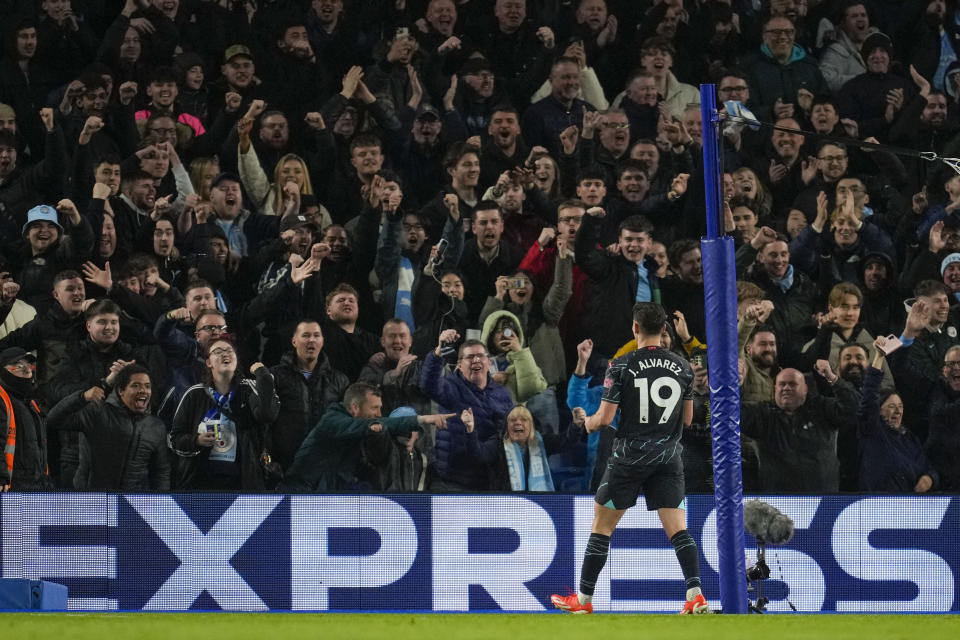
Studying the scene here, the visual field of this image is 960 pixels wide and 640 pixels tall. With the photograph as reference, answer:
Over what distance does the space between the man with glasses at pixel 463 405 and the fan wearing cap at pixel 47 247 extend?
320 centimetres

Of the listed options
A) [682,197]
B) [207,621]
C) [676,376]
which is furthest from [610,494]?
[682,197]

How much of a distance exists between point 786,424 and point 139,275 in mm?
5444

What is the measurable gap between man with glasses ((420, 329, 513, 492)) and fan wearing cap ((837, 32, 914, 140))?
4.97 meters

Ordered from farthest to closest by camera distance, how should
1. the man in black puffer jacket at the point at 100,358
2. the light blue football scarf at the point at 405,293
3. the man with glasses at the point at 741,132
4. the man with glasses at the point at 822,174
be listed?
the man with glasses at the point at 741,132 → the man with glasses at the point at 822,174 → the light blue football scarf at the point at 405,293 → the man in black puffer jacket at the point at 100,358

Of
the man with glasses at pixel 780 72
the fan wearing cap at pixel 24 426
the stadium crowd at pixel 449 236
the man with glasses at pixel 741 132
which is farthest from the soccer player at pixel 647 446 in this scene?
the man with glasses at pixel 780 72

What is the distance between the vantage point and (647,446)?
28.7 feet

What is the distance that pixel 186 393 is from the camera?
36.2ft

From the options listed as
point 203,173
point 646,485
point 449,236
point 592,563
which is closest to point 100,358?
point 203,173

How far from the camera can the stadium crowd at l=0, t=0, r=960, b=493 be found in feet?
36.6

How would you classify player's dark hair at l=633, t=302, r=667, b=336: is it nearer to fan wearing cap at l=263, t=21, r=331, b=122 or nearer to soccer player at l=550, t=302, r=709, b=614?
soccer player at l=550, t=302, r=709, b=614

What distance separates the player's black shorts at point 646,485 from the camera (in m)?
8.76

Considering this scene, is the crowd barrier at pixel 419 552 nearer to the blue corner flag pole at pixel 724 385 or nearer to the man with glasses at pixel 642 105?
the blue corner flag pole at pixel 724 385

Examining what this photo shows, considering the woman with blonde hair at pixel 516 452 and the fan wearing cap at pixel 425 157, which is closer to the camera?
the woman with blonde hair at pixel 516 452

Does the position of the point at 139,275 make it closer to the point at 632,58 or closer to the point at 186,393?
the point at 186,393
